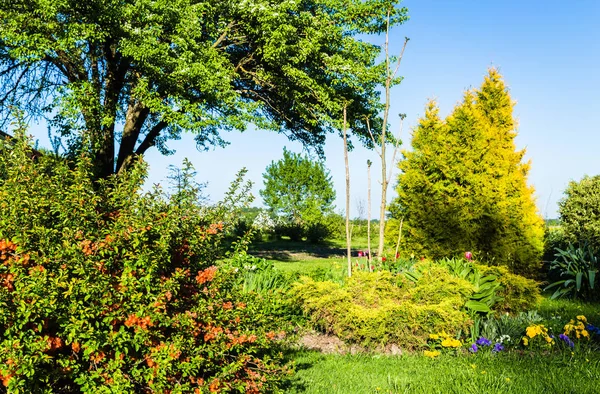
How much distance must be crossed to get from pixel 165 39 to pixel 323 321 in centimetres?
1011

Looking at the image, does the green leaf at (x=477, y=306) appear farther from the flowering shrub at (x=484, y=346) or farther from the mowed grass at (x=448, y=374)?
the mowed grass at (x=448, y=374)

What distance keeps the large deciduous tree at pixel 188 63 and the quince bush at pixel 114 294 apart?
23.4 feet

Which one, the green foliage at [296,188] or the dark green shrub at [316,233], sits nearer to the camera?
the dark green shrub at [316,233]

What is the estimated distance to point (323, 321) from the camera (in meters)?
5.86

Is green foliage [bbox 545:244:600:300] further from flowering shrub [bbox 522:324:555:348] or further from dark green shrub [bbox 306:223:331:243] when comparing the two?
dark green shrub [bbox 306:223:331:243]

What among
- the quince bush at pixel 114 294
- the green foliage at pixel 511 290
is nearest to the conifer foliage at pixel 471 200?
the green foliage at pixel 511 290

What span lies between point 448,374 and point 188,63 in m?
9.77

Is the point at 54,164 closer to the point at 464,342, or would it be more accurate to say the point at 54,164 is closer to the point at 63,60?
the point at 464,342

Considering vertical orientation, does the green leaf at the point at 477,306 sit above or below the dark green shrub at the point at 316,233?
below

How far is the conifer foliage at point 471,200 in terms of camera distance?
8.75 metres

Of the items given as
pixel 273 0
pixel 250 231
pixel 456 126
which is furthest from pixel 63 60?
pixel 250 231

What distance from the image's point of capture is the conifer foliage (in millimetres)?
8750

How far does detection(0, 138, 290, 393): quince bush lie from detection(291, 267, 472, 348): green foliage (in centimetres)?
188

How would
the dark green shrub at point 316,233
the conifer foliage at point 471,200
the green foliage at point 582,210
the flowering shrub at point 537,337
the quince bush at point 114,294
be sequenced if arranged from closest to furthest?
the quince bush at point 114,294 < the flowering shrub at point 537,337 < the conifer foliage at point 471,200 < the green foliage at point 582,210 < the dark green shrub at point 316,233
